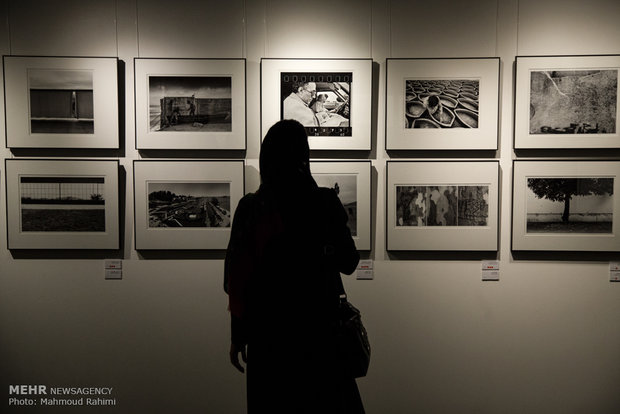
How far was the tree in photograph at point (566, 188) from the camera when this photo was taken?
8.86ft

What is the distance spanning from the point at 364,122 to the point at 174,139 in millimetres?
1251

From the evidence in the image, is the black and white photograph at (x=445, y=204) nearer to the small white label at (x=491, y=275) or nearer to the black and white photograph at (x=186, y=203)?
the small white label at (x=491, y=275)

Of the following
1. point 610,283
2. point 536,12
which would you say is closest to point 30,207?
point 536,12

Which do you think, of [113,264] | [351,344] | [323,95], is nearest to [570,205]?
[323,95]

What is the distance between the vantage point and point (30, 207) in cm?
275

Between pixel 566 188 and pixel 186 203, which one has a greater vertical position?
pixel 566 188

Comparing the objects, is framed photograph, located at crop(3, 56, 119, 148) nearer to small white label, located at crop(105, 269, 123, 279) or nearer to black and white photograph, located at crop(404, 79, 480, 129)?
small white label, located at crop(105, 269, 123, 279)

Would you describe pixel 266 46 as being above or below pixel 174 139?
above

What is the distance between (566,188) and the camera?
2.71m

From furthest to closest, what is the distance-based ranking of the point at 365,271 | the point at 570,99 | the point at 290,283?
the point at 365,271, the point at 570,99, the point at 290,283

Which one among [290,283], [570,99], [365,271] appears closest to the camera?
[290,283]

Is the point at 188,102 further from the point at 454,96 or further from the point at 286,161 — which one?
the point at 454,96

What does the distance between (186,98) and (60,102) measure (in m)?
0.83

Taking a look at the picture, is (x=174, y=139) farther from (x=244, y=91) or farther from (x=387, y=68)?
(x=387, y=68)
